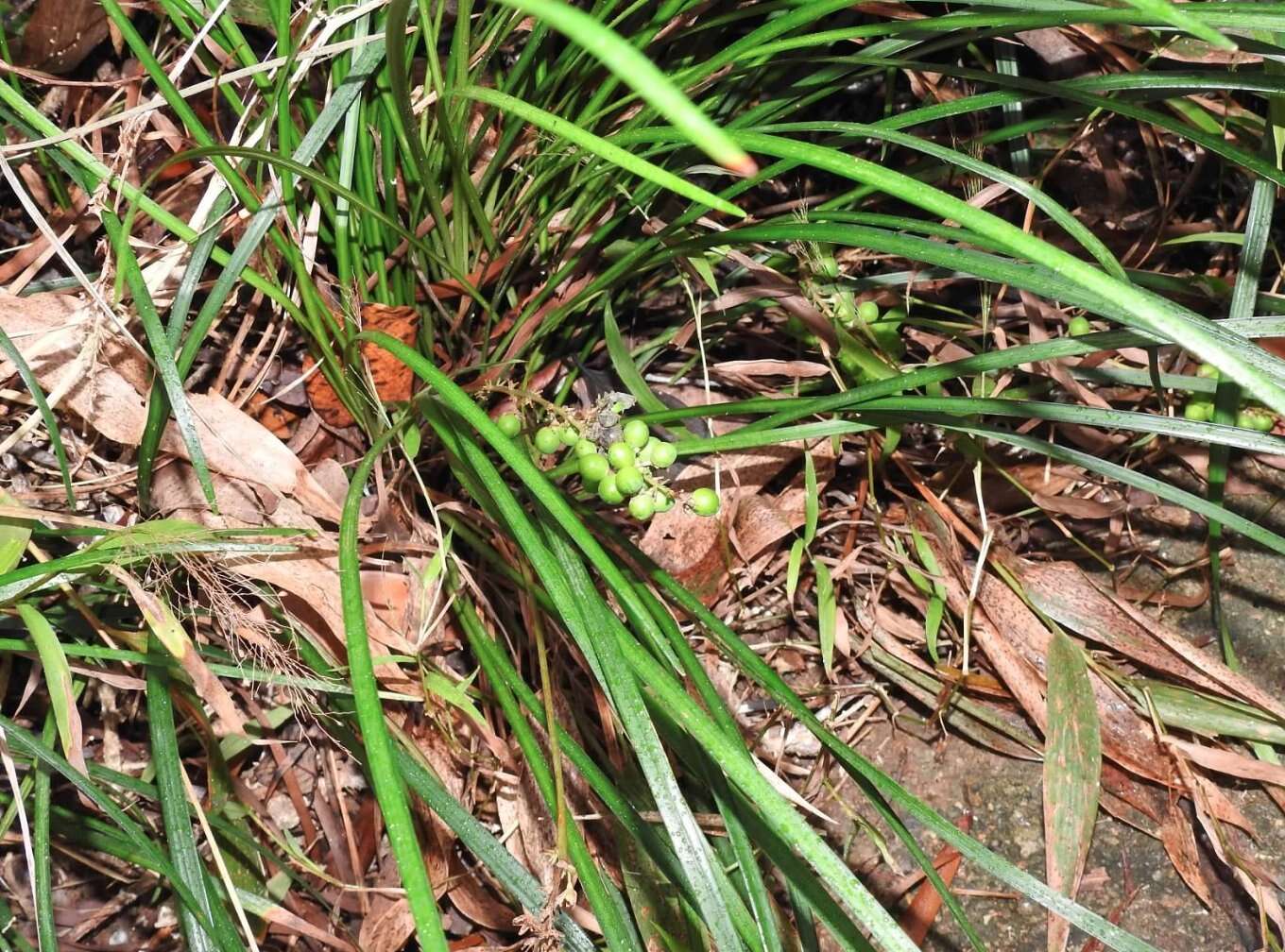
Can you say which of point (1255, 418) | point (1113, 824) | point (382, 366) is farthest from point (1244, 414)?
point (382, 366)

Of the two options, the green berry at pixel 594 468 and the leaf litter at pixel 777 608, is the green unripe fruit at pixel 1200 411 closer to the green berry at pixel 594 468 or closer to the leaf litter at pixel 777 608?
the leaf litter at pixel 777 608

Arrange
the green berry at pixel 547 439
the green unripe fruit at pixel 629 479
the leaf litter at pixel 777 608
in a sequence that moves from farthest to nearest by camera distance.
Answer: the leaf litter at pixel 777 608 → the green berry at pixel 547 439 → the green unripe fruit at pixel 629 479

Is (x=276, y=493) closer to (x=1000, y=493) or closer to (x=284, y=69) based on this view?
(x=284, y=69)

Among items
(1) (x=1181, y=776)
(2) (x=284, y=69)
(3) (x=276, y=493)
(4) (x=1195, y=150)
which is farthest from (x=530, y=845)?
(4) (x=1195, y=150)

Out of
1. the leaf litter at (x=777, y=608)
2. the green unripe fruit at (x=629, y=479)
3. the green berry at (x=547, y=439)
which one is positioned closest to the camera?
the green unripe fruit at (x=629, y=479)

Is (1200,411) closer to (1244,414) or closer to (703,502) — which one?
(1244,414)

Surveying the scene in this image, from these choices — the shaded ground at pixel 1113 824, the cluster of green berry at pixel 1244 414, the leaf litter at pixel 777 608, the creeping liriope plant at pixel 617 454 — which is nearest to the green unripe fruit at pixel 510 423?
the creeping liriope plant at pixel 617 454

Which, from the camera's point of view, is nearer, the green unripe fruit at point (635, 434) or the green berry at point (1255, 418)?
the green unripe fruit at point (635, 434)
